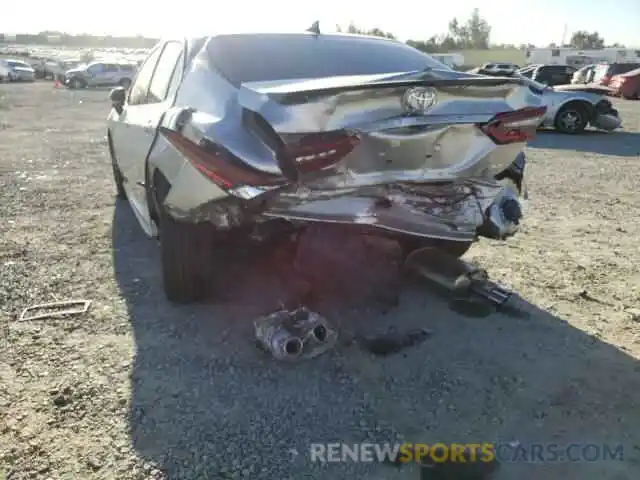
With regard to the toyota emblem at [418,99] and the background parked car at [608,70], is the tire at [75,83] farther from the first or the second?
the toyota emblem at [418,99]

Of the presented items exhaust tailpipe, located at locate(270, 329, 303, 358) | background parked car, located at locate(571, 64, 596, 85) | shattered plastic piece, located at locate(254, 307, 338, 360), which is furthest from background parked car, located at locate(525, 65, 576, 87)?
exhaust tailpipe, located at locate(270, 329, 303, 358)

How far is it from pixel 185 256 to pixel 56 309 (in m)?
0.93

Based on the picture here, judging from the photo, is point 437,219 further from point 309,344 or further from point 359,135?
point 309,344

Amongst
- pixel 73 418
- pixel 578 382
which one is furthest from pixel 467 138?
pixel 73 418

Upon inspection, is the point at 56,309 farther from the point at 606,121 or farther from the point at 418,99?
the point at 606,121

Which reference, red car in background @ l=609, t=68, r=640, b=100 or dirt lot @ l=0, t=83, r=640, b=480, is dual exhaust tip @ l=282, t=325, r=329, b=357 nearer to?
dirt lot @ l=0, t=83, r=640, b=480

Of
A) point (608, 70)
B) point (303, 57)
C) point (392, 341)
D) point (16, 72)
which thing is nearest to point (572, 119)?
point (303, 57)

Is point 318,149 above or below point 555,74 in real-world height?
above

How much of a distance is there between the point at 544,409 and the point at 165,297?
2.36 meters

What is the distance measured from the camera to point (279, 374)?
302cm

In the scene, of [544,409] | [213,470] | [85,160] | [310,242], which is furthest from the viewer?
[85,160]

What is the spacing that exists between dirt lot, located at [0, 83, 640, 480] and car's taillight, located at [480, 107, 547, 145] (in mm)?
1093

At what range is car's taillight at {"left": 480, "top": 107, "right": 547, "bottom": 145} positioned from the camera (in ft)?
10.6

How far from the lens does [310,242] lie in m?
3.46
